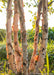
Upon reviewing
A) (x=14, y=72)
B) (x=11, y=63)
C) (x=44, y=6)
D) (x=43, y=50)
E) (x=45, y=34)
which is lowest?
(x=14, y=72)

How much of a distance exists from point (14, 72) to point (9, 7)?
2.12m

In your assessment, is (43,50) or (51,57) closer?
(43,50)

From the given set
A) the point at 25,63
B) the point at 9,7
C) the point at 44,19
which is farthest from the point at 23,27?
the point at 9,7

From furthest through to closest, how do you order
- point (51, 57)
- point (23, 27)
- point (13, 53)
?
point (51, 57), point (13, 53), point (23, 27)

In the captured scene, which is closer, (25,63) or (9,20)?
(25,63)

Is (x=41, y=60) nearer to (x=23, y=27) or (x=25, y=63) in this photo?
(x=25, y=63)

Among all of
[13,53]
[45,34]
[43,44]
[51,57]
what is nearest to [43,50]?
[43,44]

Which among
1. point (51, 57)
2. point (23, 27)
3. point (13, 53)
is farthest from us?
point (51, 57)

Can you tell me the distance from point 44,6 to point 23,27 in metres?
0.76

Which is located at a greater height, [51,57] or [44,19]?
[44,19]

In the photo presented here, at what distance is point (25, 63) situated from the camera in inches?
117

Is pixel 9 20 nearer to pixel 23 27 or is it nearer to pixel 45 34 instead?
pixel 23 27

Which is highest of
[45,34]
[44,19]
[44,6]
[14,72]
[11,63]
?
[44,6]

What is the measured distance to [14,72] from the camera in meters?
3.65
